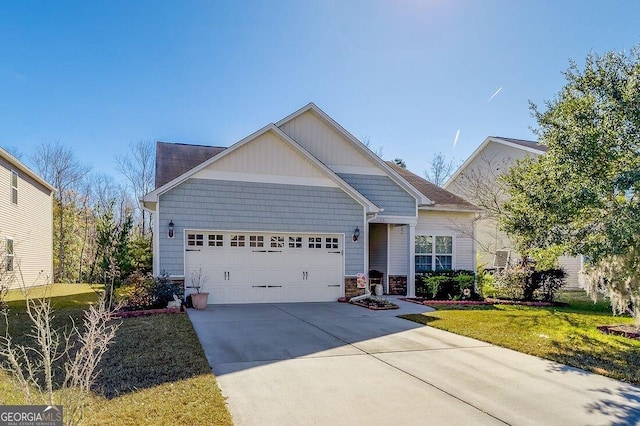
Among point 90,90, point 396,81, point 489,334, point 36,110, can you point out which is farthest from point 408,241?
point 36,110

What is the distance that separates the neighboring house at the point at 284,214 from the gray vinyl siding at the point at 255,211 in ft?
0.09

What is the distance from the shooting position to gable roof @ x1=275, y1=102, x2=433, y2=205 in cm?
1441

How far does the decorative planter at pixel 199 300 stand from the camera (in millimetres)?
11148

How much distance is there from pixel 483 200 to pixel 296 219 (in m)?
9.15

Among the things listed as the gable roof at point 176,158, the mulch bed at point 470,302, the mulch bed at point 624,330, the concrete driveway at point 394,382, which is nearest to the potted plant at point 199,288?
the concrete driveway at point 394,382

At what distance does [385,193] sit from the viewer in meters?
14.8

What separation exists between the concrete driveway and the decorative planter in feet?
8.82

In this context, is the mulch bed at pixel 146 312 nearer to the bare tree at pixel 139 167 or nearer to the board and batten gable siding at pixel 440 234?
the board and batten gable siding at pixel 440 234

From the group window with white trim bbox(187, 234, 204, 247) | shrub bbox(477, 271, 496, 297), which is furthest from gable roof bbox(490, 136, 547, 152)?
window with white trim bbox(187, 234, 204, 247)

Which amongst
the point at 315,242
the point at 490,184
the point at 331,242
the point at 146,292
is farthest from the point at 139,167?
the point at 490,184

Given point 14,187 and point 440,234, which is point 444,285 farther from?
point 14,187

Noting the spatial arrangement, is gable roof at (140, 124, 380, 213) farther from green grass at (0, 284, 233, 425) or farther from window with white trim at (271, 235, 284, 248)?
green grass at (0, 284, 233, 425)

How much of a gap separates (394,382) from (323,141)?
10483 mm

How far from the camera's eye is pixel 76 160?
28.9 meters
